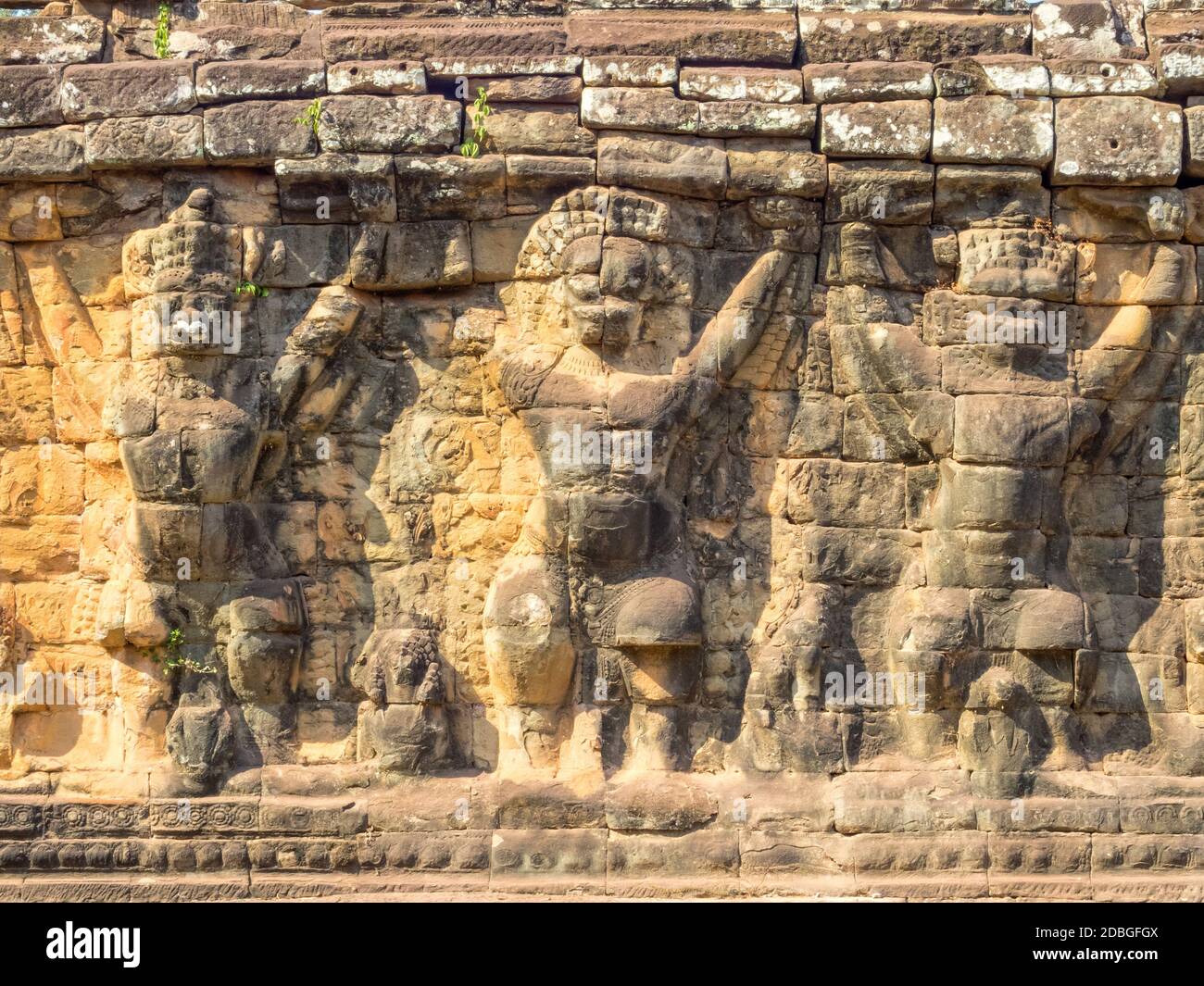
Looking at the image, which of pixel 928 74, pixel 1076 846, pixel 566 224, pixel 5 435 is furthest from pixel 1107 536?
pixel 5 435

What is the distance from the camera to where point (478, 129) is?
35.6 ft

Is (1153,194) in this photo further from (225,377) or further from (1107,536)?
(225,377)

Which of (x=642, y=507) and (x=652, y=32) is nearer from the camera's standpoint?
(x=642, y=507)

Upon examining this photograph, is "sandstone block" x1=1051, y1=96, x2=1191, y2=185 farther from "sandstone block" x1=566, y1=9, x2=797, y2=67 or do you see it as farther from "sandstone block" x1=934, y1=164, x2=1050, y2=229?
"sandstone block" x1=566, y1=9, x2=797, y2=67

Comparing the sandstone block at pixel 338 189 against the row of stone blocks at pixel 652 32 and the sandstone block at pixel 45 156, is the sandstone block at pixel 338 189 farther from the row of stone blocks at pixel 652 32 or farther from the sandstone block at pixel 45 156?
the sandstone block at pixel 45 156

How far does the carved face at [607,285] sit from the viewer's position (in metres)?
10.7

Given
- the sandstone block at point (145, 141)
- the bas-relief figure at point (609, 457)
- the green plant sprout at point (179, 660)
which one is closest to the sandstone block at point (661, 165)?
the bas-relief figure at point (609, 457)

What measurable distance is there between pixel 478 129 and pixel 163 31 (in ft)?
6.92

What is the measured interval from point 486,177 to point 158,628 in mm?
3365

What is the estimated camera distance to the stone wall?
35.2ft

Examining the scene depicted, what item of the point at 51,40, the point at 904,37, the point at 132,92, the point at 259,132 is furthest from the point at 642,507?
the point at 51,40

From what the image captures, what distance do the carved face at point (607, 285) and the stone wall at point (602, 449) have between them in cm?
3

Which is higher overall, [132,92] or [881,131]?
[132,92]

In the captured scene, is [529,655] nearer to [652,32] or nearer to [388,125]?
[388,125]
